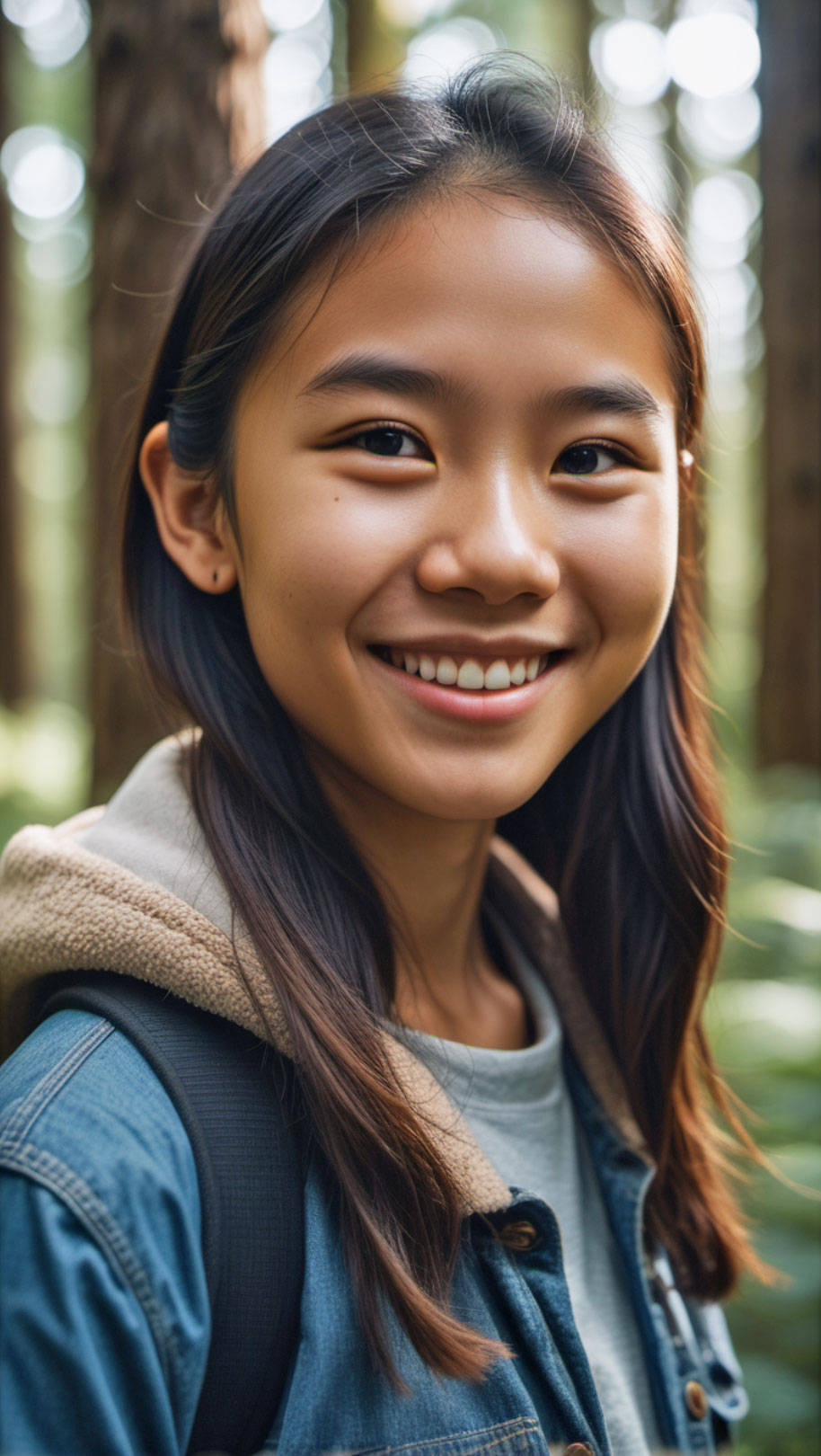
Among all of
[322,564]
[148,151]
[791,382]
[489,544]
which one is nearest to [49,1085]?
[322,564]

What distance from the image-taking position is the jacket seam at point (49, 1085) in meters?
1.07

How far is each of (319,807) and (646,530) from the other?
57 centimetres

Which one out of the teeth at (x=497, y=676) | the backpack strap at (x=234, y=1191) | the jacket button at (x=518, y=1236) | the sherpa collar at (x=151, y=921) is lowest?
the jacket button at (x=518, y=1236)

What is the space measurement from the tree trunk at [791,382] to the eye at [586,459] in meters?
6.45

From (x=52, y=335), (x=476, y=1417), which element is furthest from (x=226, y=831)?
(x=52, y=335)

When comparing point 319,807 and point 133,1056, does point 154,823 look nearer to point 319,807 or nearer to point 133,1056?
point 319,807

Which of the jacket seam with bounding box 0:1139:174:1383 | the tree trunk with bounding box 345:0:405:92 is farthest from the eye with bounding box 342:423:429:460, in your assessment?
the tree trunk with bounding box 345:0:405:92

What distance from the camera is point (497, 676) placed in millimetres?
1383

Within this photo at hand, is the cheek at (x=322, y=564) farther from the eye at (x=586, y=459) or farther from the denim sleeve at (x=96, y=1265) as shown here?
the denim sleeve at (x=96, y=1265)

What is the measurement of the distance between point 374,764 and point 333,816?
152 millimetres

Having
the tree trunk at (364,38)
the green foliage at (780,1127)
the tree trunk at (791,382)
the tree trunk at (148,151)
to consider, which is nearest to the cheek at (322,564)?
the green foliage at (780,1127)

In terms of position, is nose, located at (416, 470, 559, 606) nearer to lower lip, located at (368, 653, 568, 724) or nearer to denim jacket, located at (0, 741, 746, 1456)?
lower lip, located at (368, 653, 568, 724)

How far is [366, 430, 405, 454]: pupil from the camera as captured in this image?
4.35 ft

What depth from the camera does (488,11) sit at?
38.8 ft
